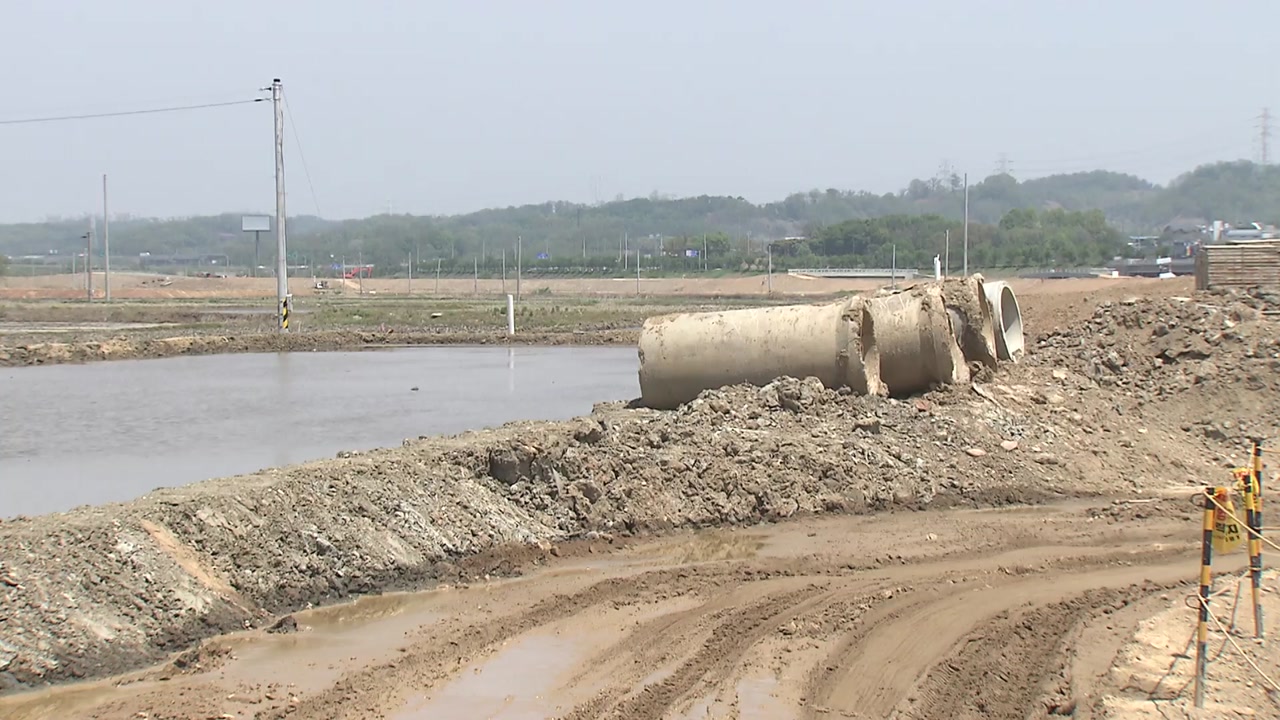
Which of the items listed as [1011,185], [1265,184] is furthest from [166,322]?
[1011,185]

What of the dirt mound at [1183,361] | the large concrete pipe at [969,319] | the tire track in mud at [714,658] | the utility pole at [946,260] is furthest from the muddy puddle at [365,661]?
the utility pole at [946,260]

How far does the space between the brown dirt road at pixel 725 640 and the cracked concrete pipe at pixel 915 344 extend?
4146 mm

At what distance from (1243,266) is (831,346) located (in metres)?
8.35

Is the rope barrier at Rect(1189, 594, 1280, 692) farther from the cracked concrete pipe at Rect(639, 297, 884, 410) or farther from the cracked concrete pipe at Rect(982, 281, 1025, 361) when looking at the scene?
the cracked concrete pipe at Rect(982, 281, 1025, 361)

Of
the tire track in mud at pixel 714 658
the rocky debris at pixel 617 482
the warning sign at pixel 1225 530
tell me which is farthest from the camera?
the rocky debris at pixel 617 482

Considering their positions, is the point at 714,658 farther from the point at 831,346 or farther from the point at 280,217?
the point at 280,217

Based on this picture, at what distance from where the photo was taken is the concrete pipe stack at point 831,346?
14335 mm

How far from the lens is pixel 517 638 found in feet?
25.7

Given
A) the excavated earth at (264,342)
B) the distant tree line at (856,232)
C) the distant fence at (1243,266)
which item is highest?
the distant tree line at (856,232)

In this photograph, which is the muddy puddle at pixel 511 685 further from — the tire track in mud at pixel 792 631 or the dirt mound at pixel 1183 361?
the dirt mound at pixel 1183 361

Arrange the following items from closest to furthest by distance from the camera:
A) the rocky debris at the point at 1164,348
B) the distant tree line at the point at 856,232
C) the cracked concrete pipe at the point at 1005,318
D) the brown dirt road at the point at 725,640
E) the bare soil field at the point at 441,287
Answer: the brown dirt road at the point at 725,640, the rocky debris at the point at 1164,348, the cracked concrete pipe at the point at 1005,318, the bare soil field at the point at 441,287, the distant tree line at the point at 856,232

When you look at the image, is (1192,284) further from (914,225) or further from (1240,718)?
(914,225)

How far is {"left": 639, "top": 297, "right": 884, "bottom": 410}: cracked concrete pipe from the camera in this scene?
14.3m

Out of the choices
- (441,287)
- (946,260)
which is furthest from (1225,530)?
(441,287)
